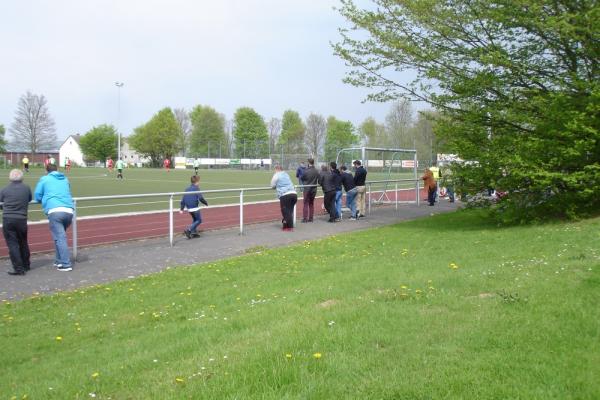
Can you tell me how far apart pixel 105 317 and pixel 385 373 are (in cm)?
420

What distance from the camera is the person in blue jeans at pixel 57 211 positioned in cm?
971

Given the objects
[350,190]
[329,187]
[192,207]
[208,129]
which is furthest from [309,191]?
[208,129]

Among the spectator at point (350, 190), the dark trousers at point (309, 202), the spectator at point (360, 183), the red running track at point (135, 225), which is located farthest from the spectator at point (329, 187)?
the red running track at point (135, 225)

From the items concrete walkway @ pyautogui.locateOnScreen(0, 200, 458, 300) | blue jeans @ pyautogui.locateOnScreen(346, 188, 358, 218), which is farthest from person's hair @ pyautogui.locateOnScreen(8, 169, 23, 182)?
blue jeans @ pyautogui.locateOnScreen(346, 188, 358, 218)

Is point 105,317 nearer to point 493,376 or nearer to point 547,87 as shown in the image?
point 493,376

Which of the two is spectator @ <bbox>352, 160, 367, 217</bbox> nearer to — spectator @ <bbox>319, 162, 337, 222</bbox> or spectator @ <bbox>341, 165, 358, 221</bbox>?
spectator @ <bbox>341, 165, 358, 221</bbox>

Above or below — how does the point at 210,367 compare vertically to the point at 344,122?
below

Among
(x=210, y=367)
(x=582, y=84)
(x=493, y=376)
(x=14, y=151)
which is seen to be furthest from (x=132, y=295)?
(x=14, y=151)

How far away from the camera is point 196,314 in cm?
652

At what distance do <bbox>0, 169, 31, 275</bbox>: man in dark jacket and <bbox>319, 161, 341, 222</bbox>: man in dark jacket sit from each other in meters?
9.10

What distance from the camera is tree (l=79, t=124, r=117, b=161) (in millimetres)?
105688

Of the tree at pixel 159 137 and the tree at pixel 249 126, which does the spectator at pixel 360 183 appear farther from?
the tree at pixel 159 137

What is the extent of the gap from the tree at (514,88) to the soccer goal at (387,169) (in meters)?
7.21

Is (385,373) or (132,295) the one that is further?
(132,295)
